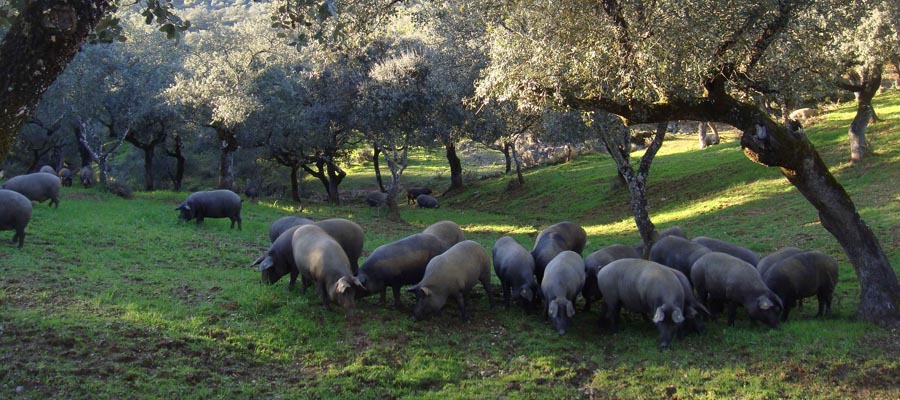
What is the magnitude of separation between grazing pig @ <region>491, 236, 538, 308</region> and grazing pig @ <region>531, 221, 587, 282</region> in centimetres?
48

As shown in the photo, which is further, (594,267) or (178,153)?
(178,153)

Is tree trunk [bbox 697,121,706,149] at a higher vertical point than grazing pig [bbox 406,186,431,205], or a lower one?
higher

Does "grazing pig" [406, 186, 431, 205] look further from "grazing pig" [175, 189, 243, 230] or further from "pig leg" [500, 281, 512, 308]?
"pig leg" [500, 281, 512, 308]

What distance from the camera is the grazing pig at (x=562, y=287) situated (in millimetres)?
11914

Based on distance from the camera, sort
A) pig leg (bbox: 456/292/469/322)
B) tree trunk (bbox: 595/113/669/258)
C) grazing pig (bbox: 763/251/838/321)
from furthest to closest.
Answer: tree trunk (bbox: 595/113/669/258) < grazing pig (bbox: 763/251/838/321) < pig leg (bbox: 456/292/469/322)

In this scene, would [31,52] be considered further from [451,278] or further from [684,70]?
[684,70]

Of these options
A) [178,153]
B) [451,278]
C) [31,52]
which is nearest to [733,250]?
[451,278]

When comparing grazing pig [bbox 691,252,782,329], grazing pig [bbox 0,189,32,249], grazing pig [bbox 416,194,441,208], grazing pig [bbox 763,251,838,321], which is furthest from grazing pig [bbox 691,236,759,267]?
grazing pig [bbox 416,194,441,208]

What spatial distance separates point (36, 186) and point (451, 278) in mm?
16937

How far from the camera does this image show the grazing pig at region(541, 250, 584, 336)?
39.1ft

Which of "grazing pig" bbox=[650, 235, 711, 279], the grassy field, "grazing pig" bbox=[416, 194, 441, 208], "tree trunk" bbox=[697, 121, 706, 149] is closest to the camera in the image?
the grassy field

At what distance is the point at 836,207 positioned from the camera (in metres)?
11.5

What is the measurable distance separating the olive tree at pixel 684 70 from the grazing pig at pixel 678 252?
284 centimetres

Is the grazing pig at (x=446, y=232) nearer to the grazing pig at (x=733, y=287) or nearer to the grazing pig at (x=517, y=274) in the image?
the grazing pig at (x=517, y=274)
